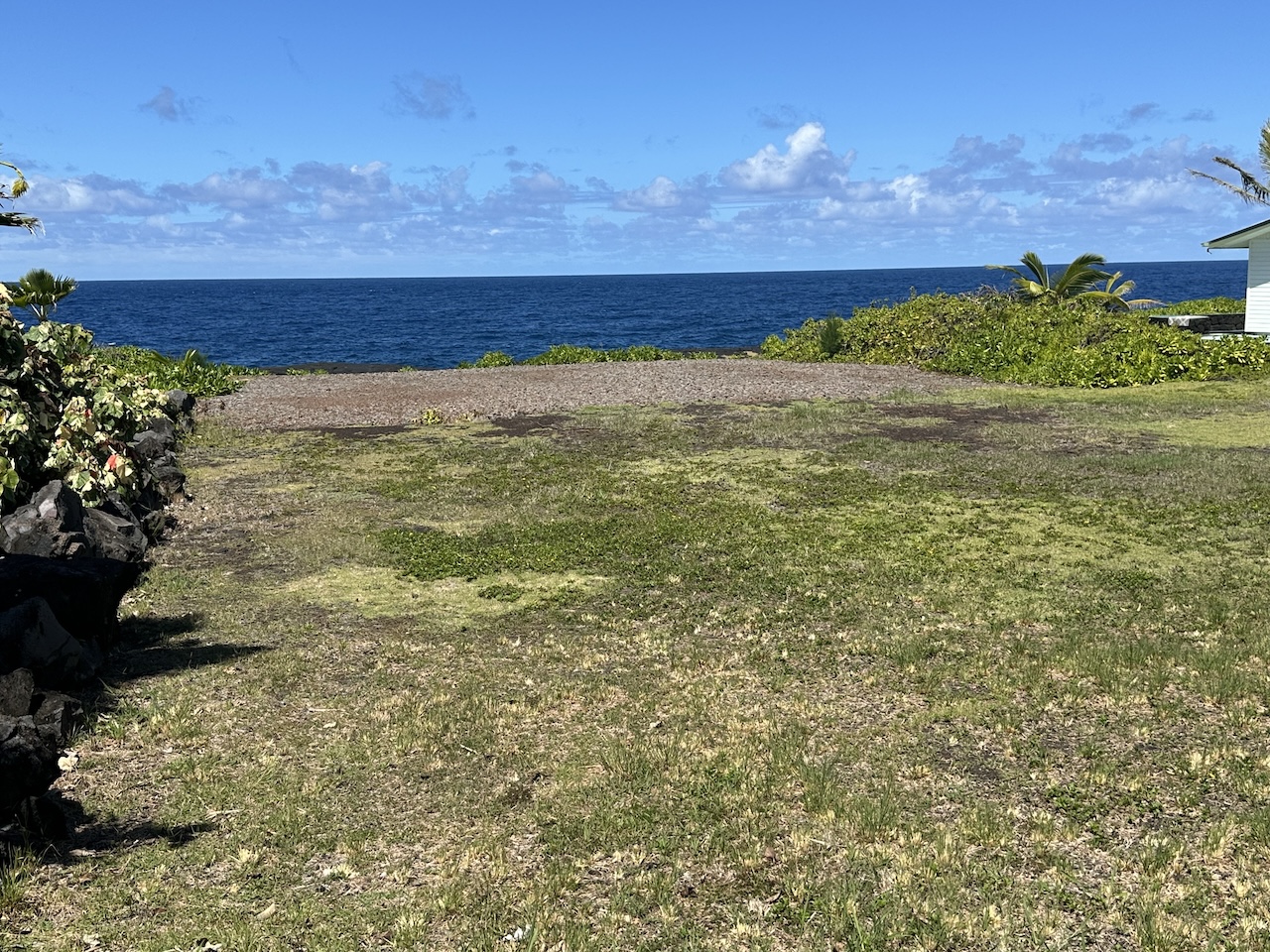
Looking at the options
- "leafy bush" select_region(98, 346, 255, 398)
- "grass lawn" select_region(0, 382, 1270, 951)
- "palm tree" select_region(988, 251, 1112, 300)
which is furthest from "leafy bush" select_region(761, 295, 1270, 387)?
"leafy bush" select_region(98, 346, 255, 398)

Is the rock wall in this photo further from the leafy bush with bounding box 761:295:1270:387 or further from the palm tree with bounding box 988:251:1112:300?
the palm tree with bounding box 988:251:1112:300

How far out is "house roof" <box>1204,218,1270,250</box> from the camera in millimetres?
34594

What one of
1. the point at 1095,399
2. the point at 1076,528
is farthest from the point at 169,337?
the point at 1076,528

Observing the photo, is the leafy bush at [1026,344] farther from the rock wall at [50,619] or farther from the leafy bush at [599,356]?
the rock wall at [50,619]

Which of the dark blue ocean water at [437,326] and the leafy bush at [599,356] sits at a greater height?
the dark blue ocean water at [437,326]

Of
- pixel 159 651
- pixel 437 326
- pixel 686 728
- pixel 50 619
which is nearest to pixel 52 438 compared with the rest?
pixel 159 651

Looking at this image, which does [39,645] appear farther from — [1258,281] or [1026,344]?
[1258,281]

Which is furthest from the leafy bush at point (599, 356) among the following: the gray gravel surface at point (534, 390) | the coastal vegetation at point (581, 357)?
the gray gravel surface at point (534, 390)

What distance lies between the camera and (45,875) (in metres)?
5.79

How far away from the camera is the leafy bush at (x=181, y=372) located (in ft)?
88.1

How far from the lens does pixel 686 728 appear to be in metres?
7.70

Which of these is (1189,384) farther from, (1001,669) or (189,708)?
(189,708)

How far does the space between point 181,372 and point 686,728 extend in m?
23.6

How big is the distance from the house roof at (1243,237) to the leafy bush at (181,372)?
3145cm
